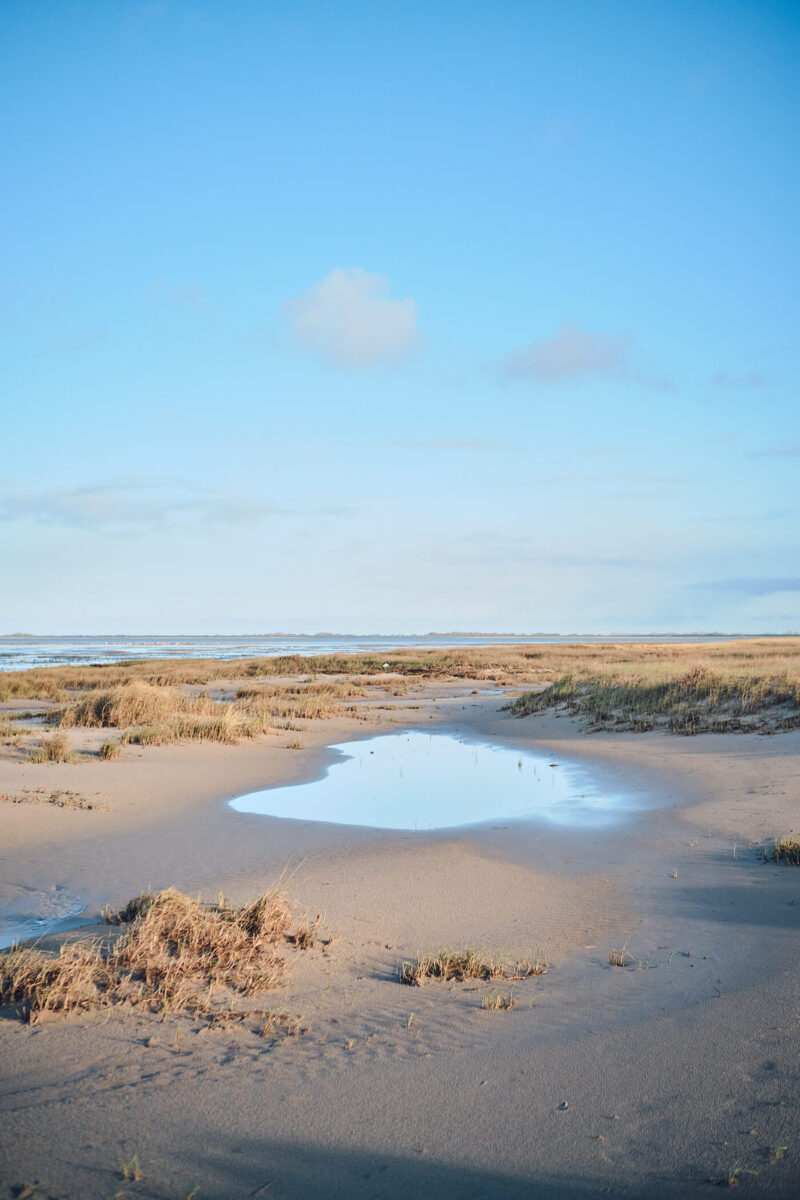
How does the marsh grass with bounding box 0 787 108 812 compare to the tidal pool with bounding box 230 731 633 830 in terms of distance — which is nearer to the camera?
the marsh grass with bounding box 0 787 108 812

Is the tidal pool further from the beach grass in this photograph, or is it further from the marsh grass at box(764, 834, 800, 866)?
the beach grass

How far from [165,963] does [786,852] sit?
7.26 metres

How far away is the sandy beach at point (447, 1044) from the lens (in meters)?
3.85

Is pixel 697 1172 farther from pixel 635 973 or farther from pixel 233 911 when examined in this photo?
pixel 233 911

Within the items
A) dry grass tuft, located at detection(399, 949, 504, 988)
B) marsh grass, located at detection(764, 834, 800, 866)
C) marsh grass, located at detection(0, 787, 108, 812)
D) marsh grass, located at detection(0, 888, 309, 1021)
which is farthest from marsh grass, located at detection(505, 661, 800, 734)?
marsh grass, located at detection(0, 888, 309, 1021)

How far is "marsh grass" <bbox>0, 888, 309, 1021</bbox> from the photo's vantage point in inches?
213

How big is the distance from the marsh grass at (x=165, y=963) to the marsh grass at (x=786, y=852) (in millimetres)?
6042

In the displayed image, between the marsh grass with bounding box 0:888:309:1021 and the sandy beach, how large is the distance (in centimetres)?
19

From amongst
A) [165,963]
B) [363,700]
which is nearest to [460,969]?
[165,963]

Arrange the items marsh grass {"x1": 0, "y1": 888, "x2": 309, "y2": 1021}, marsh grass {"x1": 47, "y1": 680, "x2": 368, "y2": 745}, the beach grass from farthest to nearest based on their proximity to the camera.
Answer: the beach grass, marsh grass {"x1": 47, "y1": 680, "x2": 368, "y2": 745}, marsh grass {"x1": 0, "y1": 888, "x2": 309, "y2": 1021}

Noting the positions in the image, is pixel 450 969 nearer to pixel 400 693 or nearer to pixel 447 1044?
pixel 447 1044

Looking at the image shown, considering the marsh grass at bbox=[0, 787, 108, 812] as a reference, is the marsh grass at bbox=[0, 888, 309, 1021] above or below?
above

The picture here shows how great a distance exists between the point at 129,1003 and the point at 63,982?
18.9 inches

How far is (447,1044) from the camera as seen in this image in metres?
5.07
